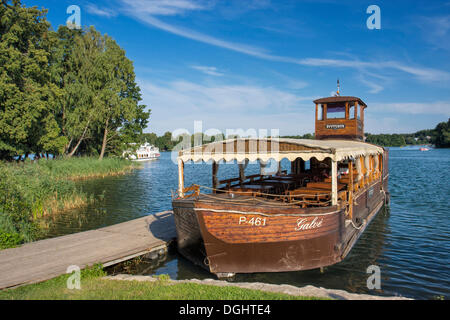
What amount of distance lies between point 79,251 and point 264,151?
681 centimetres

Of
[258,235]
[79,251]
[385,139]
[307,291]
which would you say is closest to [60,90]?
[79,251]

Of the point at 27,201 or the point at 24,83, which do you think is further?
the point at 24,83

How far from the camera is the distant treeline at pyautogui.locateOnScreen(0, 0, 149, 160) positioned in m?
26.6

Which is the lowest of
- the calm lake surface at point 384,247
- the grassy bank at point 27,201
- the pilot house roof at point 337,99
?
the calm lake surface at point 384,247

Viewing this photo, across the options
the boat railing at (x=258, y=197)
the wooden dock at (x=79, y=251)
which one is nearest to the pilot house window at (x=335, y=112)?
the boat railing at (x=258, y=197)

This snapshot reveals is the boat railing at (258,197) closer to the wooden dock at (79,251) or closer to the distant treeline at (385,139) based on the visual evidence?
the wooden dock at (79,251)

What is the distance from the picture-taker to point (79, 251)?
10.3 m

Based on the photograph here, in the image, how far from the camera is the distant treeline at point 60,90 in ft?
87.3

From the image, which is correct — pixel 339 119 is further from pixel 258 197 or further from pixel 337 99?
pixel 258 197

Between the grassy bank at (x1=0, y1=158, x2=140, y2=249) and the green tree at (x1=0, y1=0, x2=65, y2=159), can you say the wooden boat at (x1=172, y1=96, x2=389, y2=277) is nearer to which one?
the grassy bank at (x1=0, y1=158, x2=140, y2=249)

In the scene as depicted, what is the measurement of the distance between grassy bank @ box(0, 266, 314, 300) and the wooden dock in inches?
36.7

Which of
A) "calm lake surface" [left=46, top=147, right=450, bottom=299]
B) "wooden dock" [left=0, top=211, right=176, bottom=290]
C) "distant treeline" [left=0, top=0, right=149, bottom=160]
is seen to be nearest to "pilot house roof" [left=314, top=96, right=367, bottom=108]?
"calm lake surface" [left=46, top=147, right=450, bottom=299]

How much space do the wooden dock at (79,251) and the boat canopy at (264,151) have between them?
136 inches
